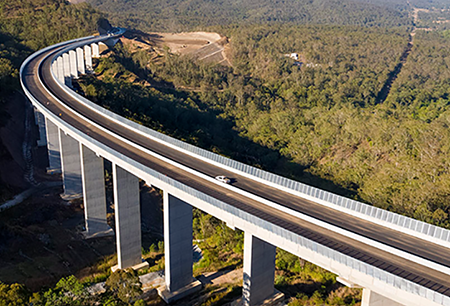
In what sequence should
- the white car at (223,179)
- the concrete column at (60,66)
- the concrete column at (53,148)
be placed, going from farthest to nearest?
the concrete column at (60,66) < the concrete column at (53,148) < the white car at (223,179)

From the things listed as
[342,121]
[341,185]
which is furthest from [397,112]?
[341,185]

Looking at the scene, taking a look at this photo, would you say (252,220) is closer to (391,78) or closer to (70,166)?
(70,166)

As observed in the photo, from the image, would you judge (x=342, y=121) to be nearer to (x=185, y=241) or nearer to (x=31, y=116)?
(x=185, y=241)

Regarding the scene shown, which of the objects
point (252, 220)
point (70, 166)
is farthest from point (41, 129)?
point (252, 220)

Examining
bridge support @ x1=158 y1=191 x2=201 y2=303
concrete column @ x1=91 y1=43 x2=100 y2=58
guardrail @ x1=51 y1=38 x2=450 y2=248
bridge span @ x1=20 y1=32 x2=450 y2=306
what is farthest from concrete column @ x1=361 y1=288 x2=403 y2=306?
concrete column @ x1=91 y1=43 x2=100 y2=58

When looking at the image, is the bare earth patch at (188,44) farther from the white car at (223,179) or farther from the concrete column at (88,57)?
the white car at (223,179)

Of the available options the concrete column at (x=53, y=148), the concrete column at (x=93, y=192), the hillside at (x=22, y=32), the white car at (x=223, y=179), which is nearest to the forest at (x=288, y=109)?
the hillside at (x=22, y=32)

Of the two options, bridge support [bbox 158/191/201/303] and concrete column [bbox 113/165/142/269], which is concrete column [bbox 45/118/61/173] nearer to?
concrete column [bbox 113/165/142/269]
